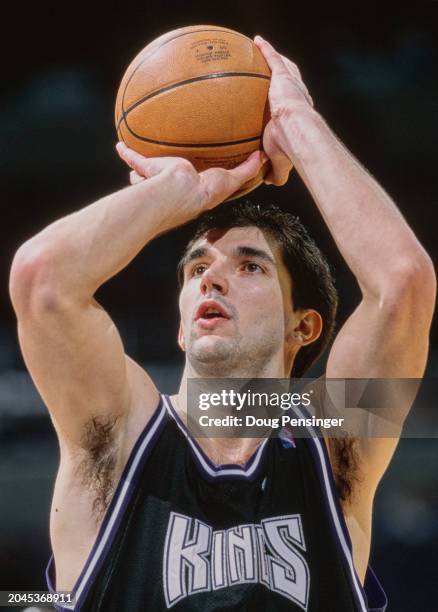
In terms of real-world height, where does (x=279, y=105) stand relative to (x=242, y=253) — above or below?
above

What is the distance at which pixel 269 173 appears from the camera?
2062 mm

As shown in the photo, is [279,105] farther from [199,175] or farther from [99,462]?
[99,462]

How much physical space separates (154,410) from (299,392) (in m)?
0.41

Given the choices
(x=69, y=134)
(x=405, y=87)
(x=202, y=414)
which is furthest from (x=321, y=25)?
(x=202, y=414)

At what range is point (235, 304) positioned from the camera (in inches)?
79.4

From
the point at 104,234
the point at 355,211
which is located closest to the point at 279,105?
the point at 355,211

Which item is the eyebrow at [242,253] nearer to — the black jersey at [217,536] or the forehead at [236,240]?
the forehead at [236,240]

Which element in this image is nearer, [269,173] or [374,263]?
[374,263]

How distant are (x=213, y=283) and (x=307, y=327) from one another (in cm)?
38

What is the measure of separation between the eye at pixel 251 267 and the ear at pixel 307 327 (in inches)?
9.0

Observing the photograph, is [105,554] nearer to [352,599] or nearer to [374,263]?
[352,599]

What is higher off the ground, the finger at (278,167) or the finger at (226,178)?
the finger at (278,167)

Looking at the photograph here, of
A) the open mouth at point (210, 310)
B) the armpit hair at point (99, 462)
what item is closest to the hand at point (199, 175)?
the open mouth at point (210, 310)

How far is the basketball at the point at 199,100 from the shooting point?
A: 192 cm
